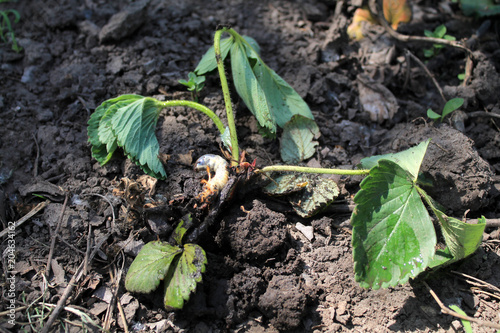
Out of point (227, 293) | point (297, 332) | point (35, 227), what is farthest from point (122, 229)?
point (297, 332)

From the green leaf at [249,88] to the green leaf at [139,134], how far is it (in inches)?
25.6

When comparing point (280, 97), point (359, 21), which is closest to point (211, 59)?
point (280, 97)

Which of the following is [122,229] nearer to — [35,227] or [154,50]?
[35,227]

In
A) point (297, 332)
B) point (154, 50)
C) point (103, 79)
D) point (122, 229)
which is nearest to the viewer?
point (297, 332)

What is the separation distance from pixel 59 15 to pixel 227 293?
2879 millimetres

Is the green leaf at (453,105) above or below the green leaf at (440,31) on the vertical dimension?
below

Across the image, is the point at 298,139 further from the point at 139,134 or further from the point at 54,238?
the point at 54,238

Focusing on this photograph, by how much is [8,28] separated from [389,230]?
3.40 meters

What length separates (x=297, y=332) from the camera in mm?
1970

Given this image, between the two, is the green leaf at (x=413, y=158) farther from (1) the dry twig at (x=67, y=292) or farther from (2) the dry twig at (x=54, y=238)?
(2) the dry twig at (x=54, y=238)

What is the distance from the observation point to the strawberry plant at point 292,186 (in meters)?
1.92

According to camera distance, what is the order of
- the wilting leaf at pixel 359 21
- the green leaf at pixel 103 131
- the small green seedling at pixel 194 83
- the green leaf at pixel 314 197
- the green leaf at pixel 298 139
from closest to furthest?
1. the green leaf at pixel 314 197
2. the green leaf at pixel 103 131
3. the green leaf at pixel 298 139
4. the small green seedling at pixel 194 83
5. the wilting leaf at pixel 359 21

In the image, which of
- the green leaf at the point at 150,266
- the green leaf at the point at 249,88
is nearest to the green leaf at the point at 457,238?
the green leaf at the point at 249,88

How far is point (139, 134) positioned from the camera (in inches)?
95.9
